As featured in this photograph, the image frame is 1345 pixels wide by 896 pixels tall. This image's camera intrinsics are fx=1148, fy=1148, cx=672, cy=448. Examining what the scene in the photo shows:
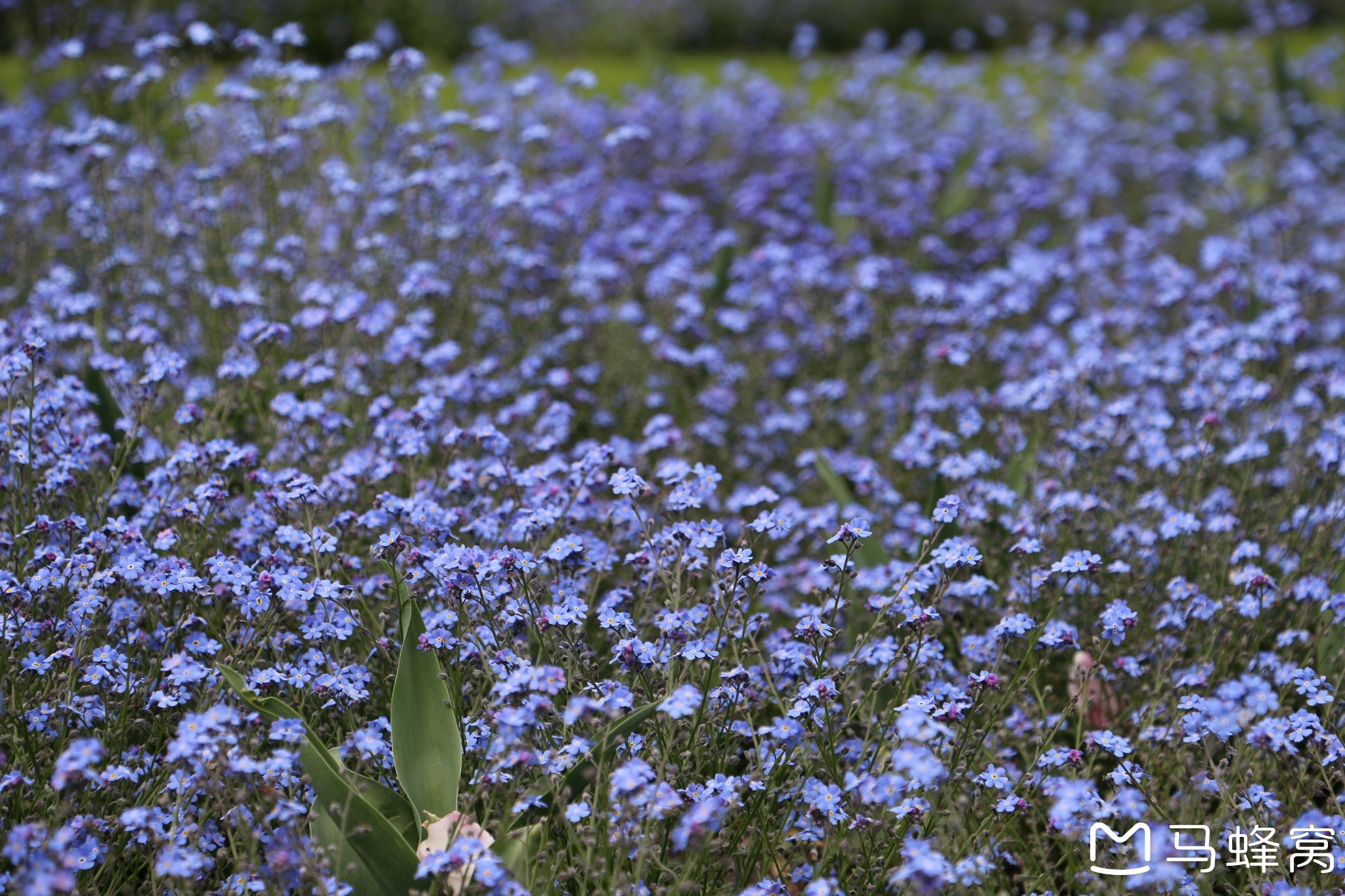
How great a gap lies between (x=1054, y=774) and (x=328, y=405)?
2.76 metres

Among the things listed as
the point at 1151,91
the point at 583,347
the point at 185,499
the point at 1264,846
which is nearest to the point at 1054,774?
the point at 1264,846

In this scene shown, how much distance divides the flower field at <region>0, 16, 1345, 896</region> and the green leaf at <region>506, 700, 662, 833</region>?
16 mm

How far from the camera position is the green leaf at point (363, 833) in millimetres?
2273

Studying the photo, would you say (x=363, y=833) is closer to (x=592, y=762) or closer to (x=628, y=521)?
(x=592, y=762)

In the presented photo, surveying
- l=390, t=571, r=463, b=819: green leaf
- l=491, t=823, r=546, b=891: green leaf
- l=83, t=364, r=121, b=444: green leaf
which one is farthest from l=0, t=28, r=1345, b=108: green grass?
l=491, t=823, r=546, b=891: green leaf

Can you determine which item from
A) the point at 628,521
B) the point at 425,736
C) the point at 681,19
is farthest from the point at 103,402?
the point at 681,19

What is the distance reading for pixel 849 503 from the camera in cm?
381

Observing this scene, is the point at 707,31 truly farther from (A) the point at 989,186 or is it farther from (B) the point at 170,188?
(B) the point at 170,188

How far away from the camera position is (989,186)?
7.45m

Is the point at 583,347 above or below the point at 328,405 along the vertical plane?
above

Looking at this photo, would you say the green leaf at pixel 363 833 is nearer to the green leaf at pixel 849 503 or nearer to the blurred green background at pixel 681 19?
the green leaf at pixel 849 503

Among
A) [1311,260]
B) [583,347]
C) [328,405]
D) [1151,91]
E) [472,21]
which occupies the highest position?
[472,21]

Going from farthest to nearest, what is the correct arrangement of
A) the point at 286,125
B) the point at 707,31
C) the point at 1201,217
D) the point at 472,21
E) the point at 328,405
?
the point at 707,31 → the point at 472,21 → the point at 1201,217 → the point at 286,125 → the point at 328,405

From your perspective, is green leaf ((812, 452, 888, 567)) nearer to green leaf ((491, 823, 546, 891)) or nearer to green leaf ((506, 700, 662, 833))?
green leaf ((506, 700, 662, 833))
